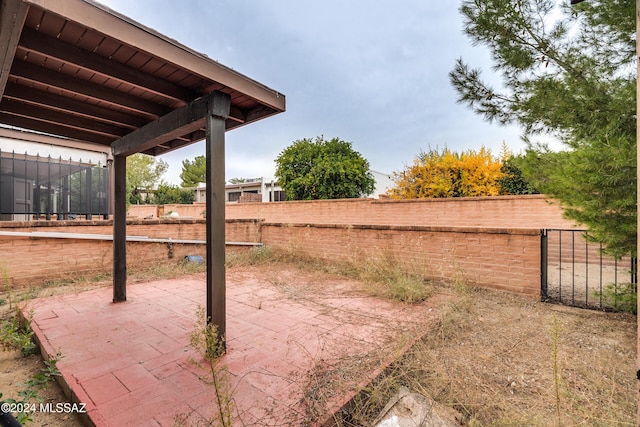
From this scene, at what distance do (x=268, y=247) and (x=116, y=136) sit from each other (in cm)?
464

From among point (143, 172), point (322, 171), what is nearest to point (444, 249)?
point (322, 171)

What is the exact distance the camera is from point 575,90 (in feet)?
10.4

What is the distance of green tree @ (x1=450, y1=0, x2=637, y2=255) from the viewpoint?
282 centimetres

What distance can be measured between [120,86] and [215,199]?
54.7 inches

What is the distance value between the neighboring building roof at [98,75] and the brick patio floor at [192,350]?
2100mm

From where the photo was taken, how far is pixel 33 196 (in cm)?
636

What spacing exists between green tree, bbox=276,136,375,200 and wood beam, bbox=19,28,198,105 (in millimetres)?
9444

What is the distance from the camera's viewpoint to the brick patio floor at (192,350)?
1922mm

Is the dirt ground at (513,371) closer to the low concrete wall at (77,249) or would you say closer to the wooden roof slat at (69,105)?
the low concrete wall at (77,249)

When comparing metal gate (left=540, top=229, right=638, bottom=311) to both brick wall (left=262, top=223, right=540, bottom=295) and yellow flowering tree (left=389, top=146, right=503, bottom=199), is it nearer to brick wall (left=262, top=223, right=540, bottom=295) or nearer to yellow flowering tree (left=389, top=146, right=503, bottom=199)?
brick wall (left=262, top=223, right=540, bottom=295)

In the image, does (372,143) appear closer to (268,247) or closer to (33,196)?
(268,247)


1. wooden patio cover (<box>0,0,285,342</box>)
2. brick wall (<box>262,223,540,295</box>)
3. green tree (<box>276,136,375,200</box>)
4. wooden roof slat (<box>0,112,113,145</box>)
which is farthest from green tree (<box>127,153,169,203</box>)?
wooden patio cover (<box>0,0,285,342</box>)

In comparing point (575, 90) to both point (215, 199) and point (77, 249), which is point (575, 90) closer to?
point (215, 199)

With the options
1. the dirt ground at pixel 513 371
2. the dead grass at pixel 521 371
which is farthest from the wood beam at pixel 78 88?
the dead grass at pixel 521 371
